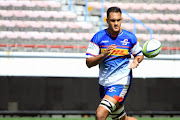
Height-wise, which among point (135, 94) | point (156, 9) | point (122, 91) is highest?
point (156, 9)

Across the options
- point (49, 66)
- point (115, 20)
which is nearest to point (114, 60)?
point (115, 20)

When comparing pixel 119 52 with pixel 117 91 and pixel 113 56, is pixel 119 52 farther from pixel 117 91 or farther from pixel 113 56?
pixel 117 91

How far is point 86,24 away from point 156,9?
10.5ft

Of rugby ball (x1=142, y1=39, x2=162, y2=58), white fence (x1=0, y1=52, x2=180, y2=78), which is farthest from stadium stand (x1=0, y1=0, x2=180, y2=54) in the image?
rugby ball (x1=142, y1=39, x2=162, y2=58)

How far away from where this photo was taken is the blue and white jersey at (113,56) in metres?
4.28

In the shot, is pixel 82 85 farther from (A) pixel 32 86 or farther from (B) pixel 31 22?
(B) pixel 31 22

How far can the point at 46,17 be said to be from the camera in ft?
40.6

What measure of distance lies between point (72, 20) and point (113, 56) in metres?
8.37

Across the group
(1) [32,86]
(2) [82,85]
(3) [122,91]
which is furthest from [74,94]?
(3) [122,91]

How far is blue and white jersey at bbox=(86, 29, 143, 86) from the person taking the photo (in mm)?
4277

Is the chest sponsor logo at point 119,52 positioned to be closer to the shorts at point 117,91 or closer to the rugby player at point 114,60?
the rugby player at point 114,60

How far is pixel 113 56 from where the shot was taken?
4289 millimetres

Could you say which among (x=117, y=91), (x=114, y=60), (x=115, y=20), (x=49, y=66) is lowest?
(x=49, y=66)

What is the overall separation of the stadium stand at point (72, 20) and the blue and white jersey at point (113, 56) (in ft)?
19.0
